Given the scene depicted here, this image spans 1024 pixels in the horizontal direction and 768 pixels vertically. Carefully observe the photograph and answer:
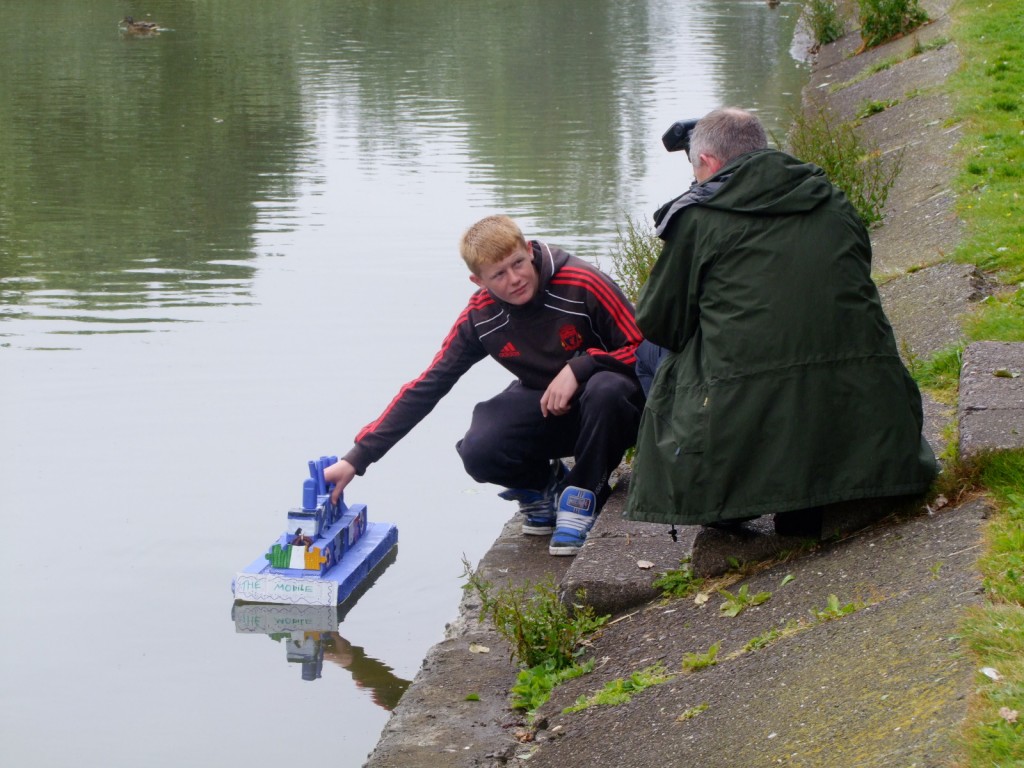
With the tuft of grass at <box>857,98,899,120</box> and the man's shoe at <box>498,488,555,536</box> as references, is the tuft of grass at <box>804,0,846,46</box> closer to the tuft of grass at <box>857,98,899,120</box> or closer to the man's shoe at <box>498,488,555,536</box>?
the tuft of grass at <box>857,98,899,120</box>

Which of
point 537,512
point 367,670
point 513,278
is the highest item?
point 513,278

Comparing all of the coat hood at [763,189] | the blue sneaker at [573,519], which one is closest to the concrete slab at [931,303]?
the blue sneaker at [573,519]

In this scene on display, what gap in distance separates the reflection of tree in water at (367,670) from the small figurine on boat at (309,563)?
188 mm

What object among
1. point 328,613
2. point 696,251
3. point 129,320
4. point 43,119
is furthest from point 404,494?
point 43,119

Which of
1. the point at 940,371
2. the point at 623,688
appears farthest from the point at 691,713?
the point at 940,371

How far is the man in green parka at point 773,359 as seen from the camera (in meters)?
4.17

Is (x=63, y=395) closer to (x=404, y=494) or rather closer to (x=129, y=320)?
(x=129, y=320)

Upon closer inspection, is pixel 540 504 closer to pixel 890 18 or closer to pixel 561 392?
pixel 561 392

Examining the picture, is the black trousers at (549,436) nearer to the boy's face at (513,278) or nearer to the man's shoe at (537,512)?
the man's shoe at (537,512)

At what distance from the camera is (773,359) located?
417 centimetres

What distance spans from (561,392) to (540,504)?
91 centimetres

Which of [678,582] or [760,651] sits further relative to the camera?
[678,582]

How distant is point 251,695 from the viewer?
5.43 meters

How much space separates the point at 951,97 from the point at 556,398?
8.57 m
